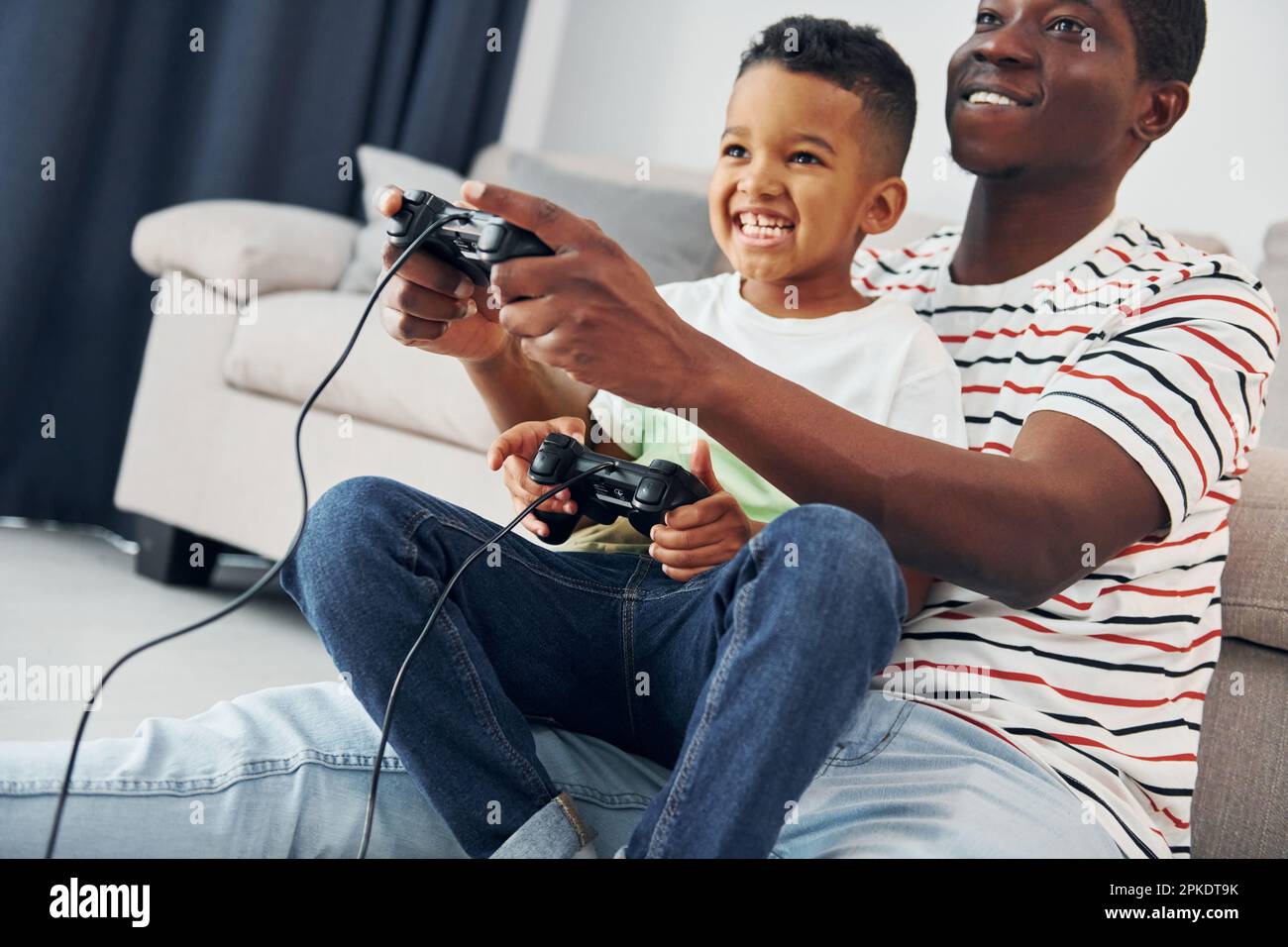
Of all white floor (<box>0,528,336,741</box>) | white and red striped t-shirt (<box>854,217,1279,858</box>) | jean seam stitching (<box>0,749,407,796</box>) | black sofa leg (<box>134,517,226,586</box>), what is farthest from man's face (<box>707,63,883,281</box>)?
black sofa leg (<box>134,517,226,586</box>)

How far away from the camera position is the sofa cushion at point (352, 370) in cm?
182

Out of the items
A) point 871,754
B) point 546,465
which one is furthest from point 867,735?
point 546,465

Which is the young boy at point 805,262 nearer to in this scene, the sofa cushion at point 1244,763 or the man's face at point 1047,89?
the man's face at point 1047,89

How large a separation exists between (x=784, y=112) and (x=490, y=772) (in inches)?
24.4

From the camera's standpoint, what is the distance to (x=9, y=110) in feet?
7.27

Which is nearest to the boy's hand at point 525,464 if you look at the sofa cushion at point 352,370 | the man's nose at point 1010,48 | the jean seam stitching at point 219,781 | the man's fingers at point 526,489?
the man's fingers at point 526,489

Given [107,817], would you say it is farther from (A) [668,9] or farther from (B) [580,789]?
(A) [668,9]

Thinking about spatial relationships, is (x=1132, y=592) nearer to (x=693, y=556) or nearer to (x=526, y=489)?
(x=693, y=556)

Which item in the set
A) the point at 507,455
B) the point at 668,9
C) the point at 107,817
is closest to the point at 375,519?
the point at 507,455

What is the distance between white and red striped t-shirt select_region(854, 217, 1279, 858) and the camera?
2.82ft

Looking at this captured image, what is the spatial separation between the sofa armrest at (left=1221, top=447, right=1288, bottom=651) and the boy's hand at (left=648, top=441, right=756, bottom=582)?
1.64 feet

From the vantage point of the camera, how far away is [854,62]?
1.11 metres

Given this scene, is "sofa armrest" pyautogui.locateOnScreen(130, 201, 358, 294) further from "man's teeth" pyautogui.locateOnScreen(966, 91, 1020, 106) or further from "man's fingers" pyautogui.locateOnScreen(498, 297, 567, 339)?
"man's fingers" pyautogui.locateOnScreen(498, 297, 567, 339)

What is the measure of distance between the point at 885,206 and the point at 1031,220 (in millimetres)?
133
